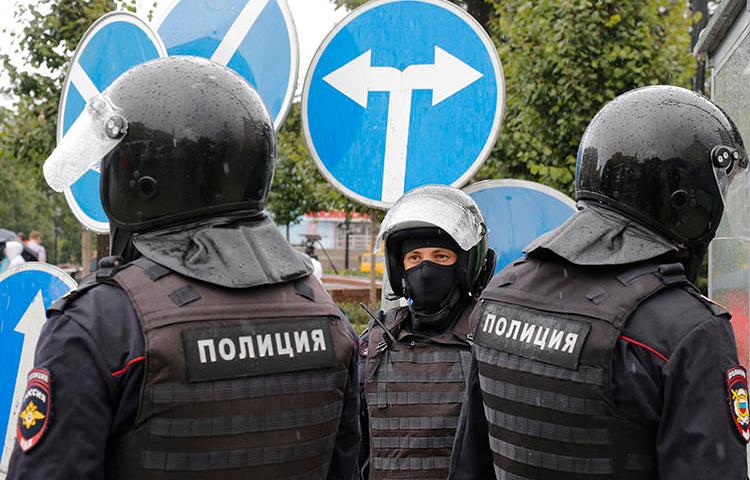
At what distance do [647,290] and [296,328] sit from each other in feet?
2.67

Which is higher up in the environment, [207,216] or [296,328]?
[207,216]

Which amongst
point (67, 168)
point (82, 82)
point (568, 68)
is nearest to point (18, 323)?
point (82, 82)

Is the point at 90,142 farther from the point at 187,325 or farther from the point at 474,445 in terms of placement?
the point at 474,445

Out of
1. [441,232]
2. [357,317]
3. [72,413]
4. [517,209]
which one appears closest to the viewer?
[72,413]

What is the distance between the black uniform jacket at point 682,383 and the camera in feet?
6.34

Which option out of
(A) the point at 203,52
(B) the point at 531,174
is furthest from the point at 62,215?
(A) the point at 203,52

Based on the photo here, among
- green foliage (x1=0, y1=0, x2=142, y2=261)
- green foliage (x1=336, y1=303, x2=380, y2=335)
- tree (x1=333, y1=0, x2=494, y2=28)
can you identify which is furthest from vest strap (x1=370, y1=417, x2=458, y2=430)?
tree (x1=333, y1=0, x2=494, y2=28)

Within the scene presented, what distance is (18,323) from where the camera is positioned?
3930mm

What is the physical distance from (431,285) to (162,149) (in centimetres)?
181

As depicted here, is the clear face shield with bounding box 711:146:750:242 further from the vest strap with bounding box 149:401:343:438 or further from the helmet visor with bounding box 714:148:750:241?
Answer: the vest strap with bounding box 149:401:343:438

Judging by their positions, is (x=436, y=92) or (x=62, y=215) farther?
(x=62, y=215)

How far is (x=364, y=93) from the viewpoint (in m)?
3.53

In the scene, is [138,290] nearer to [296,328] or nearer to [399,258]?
[296,328]

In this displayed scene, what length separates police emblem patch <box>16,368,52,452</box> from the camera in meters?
1.75
